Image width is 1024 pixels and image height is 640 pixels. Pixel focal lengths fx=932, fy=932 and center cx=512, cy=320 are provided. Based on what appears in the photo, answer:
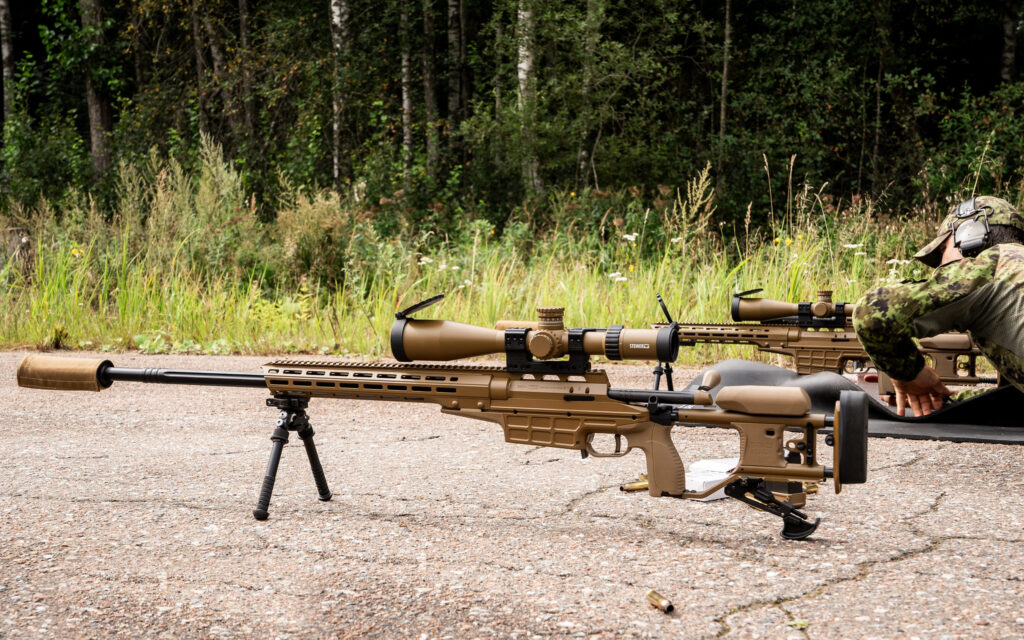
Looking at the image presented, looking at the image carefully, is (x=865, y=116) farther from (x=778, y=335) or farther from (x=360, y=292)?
(x=778, y=335)

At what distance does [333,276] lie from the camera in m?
10.2

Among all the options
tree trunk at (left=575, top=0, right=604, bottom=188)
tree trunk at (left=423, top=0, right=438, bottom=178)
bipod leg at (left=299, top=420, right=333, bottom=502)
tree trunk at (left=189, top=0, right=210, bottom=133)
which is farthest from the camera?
tree trunk at (left=189, top=0, right=210, bottom=133)

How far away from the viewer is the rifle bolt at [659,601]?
2.83 meters

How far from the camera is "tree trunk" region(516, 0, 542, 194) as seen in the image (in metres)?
15.0

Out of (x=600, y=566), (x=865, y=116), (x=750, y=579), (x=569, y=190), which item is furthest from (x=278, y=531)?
(x=865, y=116)

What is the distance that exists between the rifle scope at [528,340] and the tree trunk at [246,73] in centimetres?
1585

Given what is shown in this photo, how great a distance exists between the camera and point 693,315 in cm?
803

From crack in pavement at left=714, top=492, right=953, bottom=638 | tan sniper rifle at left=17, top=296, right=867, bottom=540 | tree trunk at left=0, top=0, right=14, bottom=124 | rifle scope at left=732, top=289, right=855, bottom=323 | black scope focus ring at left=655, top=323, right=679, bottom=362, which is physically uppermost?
tree trunk at left=0, top=0, right=14, bottom=124

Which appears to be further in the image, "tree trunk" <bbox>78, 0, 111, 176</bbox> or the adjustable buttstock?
"tree trunk" <bbox>78, 0, 111, 176</bbox>

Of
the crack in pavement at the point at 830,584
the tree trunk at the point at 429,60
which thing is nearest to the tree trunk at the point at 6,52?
the tree trunk at the point at 429,60

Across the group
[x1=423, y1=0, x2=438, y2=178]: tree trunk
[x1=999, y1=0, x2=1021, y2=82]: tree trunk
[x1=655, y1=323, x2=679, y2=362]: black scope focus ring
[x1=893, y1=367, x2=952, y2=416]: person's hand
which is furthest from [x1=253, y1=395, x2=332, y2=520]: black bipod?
[x1=999, y1=0, x2=1021, y2=82]: tree trunk

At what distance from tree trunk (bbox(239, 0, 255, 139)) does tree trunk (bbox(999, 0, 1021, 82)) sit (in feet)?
49.6

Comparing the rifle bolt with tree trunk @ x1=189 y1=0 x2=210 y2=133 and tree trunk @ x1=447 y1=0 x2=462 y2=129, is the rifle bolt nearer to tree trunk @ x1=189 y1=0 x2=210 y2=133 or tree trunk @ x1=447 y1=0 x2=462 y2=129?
tree trunk @ x1=447 y1=0 x2=462 y2=129

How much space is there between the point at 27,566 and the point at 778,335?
3930mm
